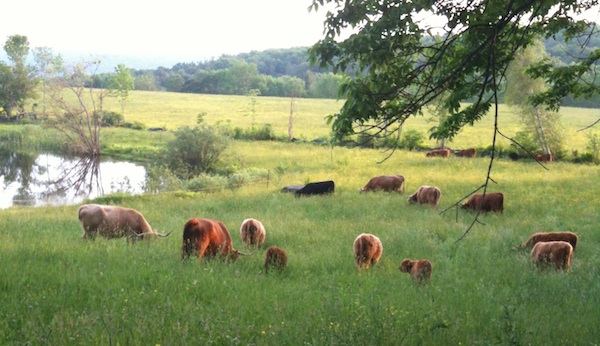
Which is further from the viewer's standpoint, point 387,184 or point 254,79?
point 254,79

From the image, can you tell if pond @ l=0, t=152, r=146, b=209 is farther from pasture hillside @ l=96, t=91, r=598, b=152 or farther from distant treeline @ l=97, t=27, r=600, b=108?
distant treeline @ l=97, t=27, r=600, b=108

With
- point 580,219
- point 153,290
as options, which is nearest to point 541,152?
point 580,219

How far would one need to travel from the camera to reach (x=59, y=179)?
1478 inches

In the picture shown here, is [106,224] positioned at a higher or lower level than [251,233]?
higher

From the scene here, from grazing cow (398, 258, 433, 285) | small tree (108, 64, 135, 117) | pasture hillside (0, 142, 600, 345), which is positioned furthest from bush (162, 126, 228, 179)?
small tree (108, 64, 135, 117)

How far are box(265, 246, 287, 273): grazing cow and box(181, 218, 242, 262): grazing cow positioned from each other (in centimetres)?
62

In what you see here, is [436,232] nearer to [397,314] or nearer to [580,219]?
[580,219]

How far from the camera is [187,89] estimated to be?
148 m

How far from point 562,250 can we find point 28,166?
131 ft

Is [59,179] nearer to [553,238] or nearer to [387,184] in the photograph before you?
[387,184]

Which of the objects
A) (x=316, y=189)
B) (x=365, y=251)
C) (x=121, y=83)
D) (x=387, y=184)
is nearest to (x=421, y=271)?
(x=365, y=251)

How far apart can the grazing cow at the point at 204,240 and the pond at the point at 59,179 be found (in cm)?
1942

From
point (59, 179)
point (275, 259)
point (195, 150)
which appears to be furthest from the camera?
point (195, 150)

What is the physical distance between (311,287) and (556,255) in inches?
201
